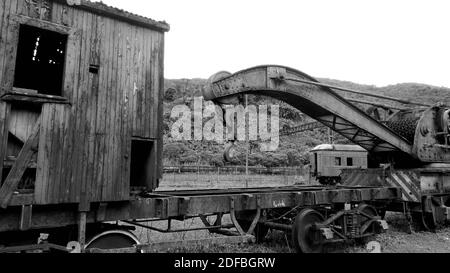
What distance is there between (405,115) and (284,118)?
48365 mm

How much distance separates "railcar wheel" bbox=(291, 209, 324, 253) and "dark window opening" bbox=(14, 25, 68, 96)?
5285mm

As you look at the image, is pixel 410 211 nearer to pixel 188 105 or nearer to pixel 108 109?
pixel 108 109

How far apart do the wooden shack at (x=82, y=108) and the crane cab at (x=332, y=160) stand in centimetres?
2399

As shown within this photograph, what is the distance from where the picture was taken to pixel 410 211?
31.2 ft

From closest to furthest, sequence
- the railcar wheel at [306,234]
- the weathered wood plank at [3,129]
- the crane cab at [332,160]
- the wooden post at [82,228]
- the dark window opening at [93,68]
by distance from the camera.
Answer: the weathered wood plank at [3,129] → the wooden post at [82,228] → the dark window opening at [93,68] → the railcar wheel at [306,234] → the crane cab at [332,160]

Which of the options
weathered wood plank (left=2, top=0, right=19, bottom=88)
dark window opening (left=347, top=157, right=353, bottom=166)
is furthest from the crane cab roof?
weathered wood plank (left=2, top=0, right=19, bottom=88)

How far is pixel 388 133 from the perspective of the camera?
9086mm

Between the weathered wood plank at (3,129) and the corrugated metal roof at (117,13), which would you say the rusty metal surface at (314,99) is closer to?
the corrugated metal roof at (117,13)

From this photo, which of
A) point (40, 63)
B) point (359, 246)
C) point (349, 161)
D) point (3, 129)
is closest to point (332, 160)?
point (349, 161)

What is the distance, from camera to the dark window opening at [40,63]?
20.0 feet

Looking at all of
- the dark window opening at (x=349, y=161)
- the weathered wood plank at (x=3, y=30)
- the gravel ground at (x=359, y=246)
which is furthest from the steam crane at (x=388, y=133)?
the dark window opening at (x=349, y=161)

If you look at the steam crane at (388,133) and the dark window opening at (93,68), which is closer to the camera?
the dark window opening at (93,68)

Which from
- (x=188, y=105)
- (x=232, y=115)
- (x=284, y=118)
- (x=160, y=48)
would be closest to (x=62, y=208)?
(x=160, y=48)

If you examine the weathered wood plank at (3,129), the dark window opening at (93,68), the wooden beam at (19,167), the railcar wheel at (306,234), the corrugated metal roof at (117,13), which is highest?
the corrugated metal roof at (117,13)
